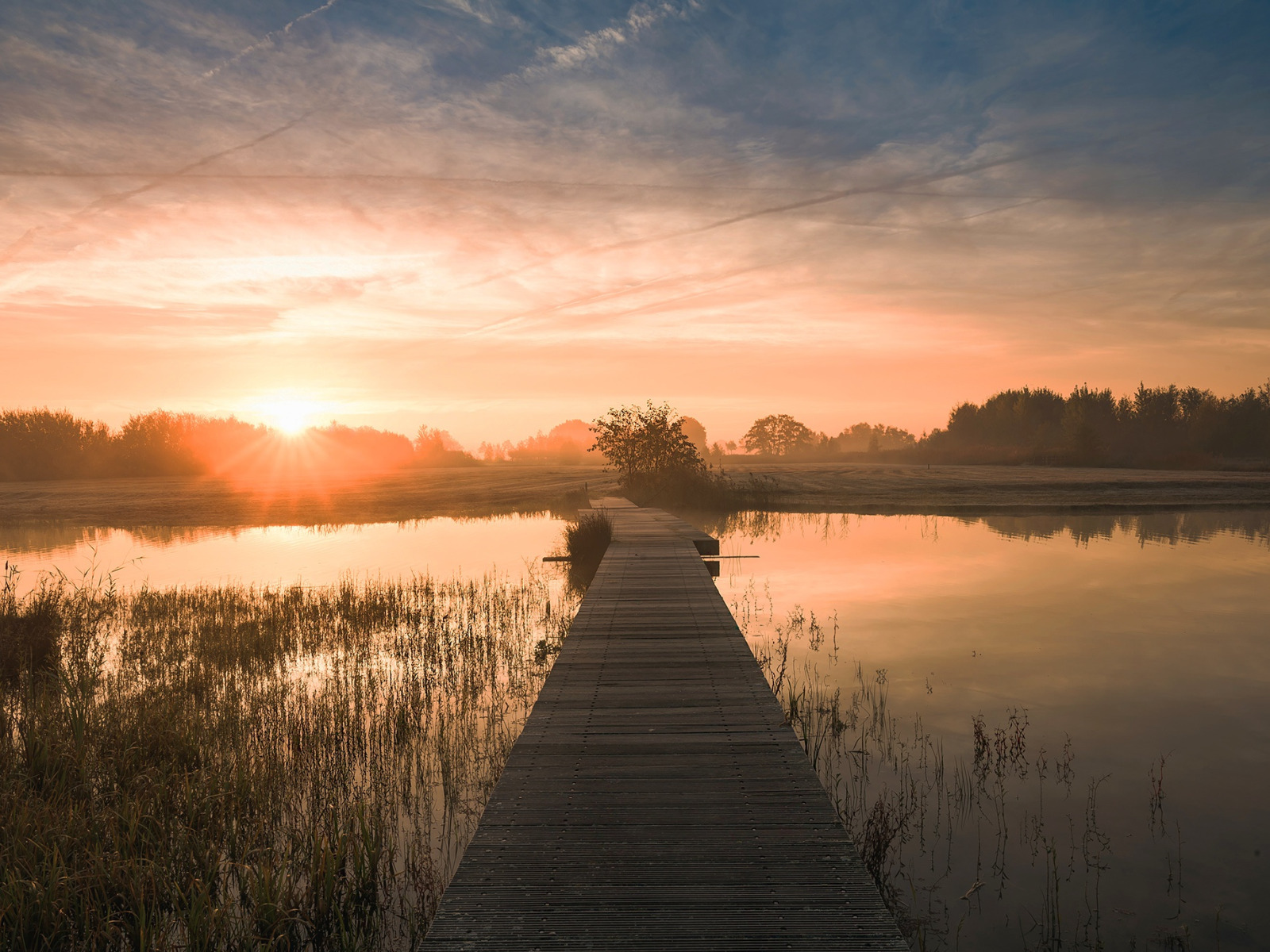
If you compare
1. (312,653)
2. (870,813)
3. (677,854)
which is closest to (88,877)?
(677,854)

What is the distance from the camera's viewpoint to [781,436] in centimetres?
13488

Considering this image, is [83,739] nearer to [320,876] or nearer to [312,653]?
[320,876]

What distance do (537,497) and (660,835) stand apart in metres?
33.3

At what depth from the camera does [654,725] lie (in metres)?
5.56

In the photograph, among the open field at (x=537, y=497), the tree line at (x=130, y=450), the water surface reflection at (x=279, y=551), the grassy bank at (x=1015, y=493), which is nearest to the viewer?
the water surface reflection at (x=279, y=551)

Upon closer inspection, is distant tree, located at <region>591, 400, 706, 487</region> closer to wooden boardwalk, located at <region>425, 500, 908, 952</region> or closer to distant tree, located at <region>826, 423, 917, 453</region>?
wooden boardwalk, located at <region>425, 500, 908, 952</region>

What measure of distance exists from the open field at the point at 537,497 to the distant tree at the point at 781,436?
3320 inches

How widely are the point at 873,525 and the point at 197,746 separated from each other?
22840 millimetres

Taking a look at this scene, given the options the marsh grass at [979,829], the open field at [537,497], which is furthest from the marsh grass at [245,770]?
the open field at [537,497]

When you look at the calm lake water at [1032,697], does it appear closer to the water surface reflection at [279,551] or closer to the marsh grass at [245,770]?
the water surface reflection at [279,551]

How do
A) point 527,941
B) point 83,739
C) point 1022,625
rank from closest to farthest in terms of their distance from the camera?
point 527,941, point 83,739, point 1022,625

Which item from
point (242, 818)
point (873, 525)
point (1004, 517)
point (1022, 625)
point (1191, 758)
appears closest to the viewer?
point (242, 818)

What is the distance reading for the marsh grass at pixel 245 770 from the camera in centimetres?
405

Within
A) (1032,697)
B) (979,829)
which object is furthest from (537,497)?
(979,829)
